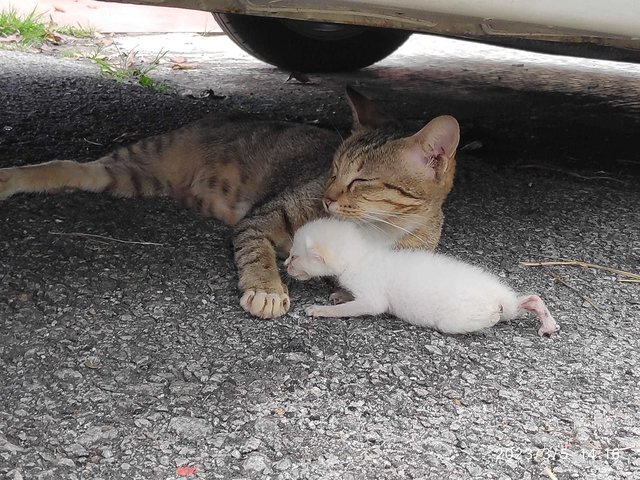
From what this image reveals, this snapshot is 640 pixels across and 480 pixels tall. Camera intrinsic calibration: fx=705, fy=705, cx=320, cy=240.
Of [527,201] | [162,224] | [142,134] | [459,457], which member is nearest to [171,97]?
[142,134]

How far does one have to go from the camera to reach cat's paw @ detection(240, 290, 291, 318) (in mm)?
2215

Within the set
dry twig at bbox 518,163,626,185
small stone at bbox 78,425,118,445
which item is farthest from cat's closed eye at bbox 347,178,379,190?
dry twig at bbox 518,163,626,185

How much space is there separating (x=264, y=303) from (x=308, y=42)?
3819mm

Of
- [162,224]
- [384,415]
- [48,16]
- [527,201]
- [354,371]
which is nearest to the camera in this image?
[384,415]

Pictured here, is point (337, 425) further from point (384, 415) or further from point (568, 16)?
point (568, 16)

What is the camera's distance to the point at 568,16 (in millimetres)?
1973

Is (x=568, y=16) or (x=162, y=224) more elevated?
(x=568, y=16)

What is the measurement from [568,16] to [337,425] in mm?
1285

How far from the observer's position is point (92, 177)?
10.4ft

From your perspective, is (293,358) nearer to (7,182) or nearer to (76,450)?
(76,450)

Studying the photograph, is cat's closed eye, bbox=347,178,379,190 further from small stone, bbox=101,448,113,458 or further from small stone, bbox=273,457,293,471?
small stone, bbox=101,448,113,458

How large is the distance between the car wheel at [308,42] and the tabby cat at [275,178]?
1.99m

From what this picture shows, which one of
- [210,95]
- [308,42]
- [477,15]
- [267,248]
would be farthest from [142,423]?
[308,42]

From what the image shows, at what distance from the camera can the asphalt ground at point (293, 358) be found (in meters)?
Result: 1.61
